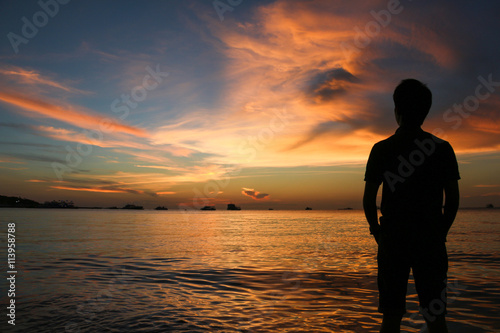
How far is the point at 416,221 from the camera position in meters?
3.35

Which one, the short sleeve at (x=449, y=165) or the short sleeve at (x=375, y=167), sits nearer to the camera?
the short sleeve at (x=449, y=165)

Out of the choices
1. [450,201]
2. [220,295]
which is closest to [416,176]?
[450,201]

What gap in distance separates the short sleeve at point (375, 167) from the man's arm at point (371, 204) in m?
0.06

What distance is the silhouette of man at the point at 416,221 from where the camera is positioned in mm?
3291

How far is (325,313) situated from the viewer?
7.61m

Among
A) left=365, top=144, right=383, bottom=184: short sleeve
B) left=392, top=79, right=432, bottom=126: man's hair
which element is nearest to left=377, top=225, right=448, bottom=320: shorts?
left=365, top=144, right=383, bottom=184: short sleeve

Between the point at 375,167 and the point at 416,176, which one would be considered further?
the point at 375,167

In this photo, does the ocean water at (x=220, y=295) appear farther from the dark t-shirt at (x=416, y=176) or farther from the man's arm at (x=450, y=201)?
the dark t-shirt at (x=416, y=176)

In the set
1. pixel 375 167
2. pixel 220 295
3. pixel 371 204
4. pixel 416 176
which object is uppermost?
pixel 375 167

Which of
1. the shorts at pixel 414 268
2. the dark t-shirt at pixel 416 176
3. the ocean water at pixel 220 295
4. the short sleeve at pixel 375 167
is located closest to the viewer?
the shorts at pixel 414 268

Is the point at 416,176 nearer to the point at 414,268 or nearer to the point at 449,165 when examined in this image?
the point at 449,165

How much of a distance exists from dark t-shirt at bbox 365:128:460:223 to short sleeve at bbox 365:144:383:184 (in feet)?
0.14

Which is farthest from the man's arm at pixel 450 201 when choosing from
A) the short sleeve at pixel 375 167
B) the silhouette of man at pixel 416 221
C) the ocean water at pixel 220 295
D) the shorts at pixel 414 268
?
the ocean water at pixel 220 295

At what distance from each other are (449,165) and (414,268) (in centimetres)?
116
